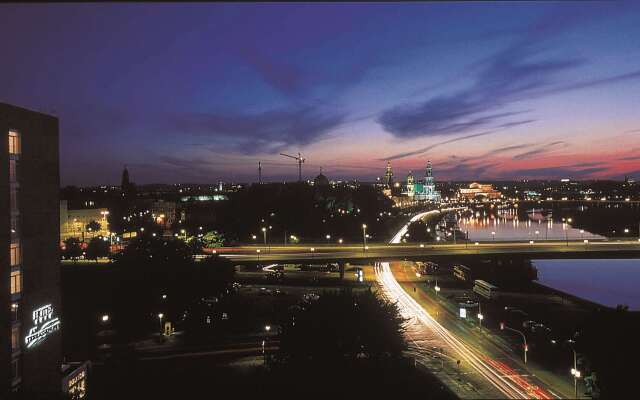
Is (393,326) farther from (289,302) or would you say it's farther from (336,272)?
(336,272)

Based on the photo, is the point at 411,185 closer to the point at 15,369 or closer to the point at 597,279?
the point at 597,279

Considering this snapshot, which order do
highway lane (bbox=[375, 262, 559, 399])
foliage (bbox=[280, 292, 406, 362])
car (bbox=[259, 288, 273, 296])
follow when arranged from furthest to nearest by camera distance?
car (bbox=[259, 288, 273, 296]), foliage (bbox=[280, 292, 406, 362]), highway lane (bbox=[375, 262, 559, 399])

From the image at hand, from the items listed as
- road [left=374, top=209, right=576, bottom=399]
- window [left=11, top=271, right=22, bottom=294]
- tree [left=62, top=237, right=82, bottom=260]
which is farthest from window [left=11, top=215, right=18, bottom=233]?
tree [left=62, top=237, right=82, bottom=260]

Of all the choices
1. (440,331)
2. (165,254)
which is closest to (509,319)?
(440,331)

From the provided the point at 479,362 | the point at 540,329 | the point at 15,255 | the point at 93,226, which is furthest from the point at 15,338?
the point at 93,226

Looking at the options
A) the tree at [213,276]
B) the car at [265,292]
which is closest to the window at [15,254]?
the tree at [213,276]

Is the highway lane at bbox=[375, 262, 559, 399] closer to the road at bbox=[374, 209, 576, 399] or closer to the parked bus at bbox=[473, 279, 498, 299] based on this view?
the road at bbox=[374, 209, 576, 399]
